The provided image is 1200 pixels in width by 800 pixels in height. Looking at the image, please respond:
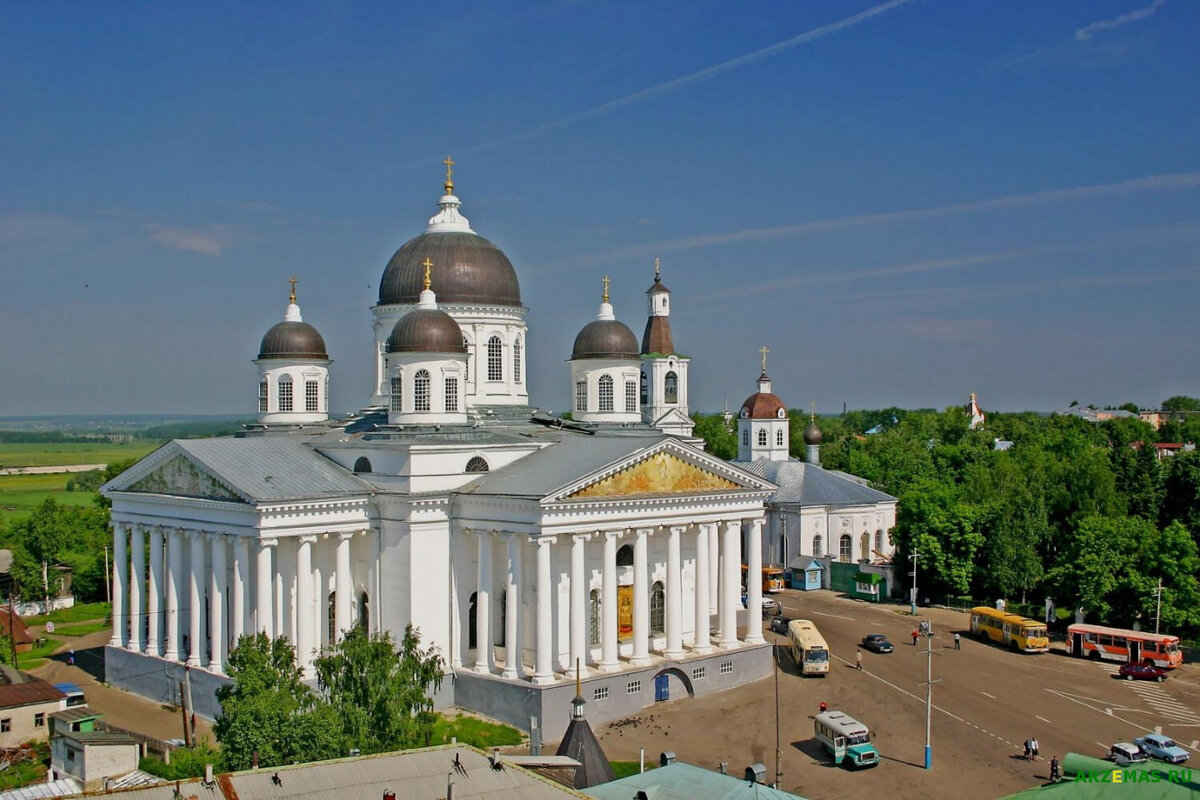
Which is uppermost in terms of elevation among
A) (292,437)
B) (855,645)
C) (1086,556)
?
(292,437)

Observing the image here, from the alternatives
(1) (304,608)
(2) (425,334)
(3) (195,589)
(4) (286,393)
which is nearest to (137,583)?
(3) (195,589)

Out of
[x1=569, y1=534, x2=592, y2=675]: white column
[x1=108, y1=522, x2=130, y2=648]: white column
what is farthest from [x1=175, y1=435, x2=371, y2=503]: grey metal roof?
[x1=569, y1=534, x2=592, y2=675]: white column

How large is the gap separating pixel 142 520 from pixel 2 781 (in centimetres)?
1266

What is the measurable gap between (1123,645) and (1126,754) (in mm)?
12786

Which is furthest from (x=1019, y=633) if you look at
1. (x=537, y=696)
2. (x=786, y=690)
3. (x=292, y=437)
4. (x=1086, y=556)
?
(x=292, y=437)

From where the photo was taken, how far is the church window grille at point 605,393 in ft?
145

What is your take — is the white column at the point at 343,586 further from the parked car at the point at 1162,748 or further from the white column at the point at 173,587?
the parked car at the point at 1162,748

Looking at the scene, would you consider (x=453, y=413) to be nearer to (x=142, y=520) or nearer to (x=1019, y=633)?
(x=142, y=520)

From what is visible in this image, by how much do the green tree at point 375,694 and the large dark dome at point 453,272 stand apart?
17.3 m

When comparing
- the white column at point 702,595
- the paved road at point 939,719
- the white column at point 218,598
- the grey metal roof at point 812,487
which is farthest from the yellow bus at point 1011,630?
the white column at point 218,598

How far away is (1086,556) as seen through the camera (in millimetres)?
45562

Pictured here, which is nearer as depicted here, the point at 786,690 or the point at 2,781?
the point at 2,781

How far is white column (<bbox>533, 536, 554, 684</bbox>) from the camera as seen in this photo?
33750 mm

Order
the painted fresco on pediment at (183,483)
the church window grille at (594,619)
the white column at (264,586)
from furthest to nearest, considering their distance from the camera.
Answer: the church window grille at (594,619) → the painted fresco on pediment at (183,483) → the white column at (264,586)
